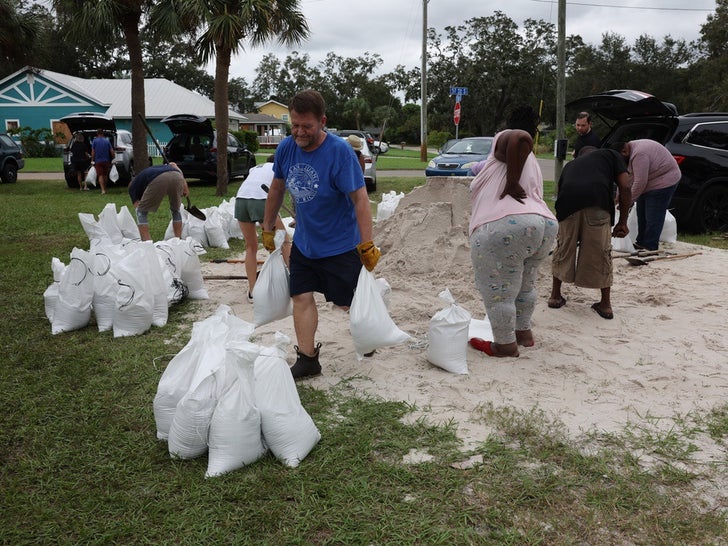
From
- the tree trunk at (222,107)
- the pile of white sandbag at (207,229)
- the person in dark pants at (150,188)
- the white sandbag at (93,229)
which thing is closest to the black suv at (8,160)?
the tree trunk at (222,107)

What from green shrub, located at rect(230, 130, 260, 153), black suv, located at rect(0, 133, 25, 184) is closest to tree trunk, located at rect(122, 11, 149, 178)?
black suv, located at rect(0, 133, 25, 184)

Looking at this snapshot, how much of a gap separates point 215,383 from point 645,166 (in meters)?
6.26

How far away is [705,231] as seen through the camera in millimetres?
9305

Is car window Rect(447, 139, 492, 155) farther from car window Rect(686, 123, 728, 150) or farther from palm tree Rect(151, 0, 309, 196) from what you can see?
car window Rect(686, 123, 728, 150)

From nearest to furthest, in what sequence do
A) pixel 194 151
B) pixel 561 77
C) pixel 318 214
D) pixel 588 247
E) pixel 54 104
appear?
pixel 318 214 → pixel 588 247 → pixel 561 77 → pixel 194 151 → pixel 54 104

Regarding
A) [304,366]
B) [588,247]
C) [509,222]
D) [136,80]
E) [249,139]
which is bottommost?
[304,366]

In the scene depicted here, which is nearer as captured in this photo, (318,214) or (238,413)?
(238,413)

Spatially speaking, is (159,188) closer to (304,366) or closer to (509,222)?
(304,366)

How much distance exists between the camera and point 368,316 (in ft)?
12.0

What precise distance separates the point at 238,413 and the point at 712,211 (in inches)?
346

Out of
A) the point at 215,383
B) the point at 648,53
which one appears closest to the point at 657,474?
the point at 215,383

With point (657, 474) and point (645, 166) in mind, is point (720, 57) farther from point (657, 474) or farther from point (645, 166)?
point (657, 474)

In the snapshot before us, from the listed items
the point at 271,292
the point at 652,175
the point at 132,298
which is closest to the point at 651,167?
the point at 652,175

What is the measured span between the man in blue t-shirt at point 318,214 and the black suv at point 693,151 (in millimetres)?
5939
